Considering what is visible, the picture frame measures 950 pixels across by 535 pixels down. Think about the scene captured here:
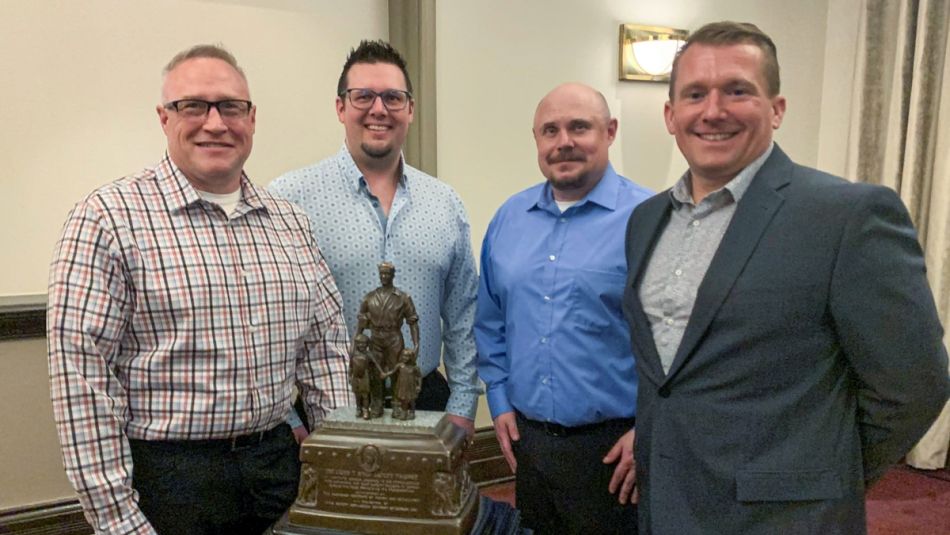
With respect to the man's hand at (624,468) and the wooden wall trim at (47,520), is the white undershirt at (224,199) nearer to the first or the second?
the man's hand at (624,468)

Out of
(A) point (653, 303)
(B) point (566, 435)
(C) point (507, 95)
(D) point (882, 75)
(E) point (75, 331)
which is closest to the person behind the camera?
(E) point (75, 331)

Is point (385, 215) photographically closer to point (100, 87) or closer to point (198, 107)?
point (198, 107)

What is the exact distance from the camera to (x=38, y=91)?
2.52 m

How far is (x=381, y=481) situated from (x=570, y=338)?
698 mm

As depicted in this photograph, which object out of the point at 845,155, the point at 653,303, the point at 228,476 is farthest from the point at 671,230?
the point at 845,155

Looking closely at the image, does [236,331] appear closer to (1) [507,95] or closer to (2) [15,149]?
(2) [15,149]

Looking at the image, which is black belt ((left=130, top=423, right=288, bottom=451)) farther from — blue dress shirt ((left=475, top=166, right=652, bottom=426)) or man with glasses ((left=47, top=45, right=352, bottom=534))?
blue dress shirt ((left=475, top=166, right=652, bottom=426))

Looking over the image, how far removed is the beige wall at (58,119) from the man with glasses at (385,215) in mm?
1013

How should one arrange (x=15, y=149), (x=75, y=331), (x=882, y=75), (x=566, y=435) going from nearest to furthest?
(x=75, y=331), (x=566, y=435), (x=15, y=149), (x=882, y=75)

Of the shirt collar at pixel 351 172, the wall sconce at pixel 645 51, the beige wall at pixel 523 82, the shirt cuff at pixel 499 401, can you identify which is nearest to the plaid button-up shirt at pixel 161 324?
the shirt collar at pixel 351 172

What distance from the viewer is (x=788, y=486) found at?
4.14 ft

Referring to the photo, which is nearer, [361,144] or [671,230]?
[671,230]

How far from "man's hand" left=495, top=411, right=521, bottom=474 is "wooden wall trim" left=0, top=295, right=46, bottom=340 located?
67.9 inches

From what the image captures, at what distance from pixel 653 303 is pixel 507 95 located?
2015 millimetres
